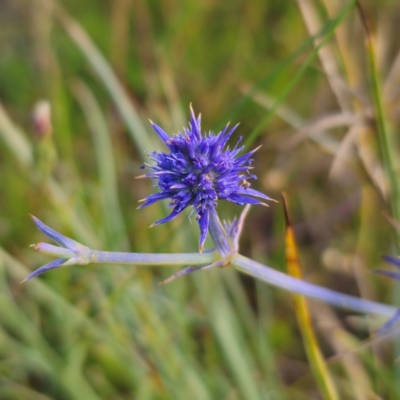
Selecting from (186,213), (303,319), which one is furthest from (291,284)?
(186,213)

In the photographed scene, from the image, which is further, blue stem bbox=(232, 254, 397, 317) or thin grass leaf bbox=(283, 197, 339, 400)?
thin grass leaf bbox=(283, 197, 339, 400)

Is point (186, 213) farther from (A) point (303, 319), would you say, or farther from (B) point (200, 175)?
(B) point (200, 175)

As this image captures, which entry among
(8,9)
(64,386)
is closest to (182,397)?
(64,386)

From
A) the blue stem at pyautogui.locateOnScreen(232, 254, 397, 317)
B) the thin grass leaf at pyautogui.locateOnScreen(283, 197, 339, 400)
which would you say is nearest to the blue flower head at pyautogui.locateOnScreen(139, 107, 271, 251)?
the blue stem at pyautogui.locateOnScreen(232, 254, 397, 317)

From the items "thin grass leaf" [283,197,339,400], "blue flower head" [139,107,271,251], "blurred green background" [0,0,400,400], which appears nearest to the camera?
"blue flower head" [139,107,271,251]

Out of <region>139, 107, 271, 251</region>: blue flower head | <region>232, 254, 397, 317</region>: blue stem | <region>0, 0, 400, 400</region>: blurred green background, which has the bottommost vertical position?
<region>232, 254, 397, 317</region>: blue stem

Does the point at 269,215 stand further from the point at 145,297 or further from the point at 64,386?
the point at 64,386

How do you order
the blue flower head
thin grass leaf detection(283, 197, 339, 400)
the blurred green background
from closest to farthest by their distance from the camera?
the blue flower head < thin grass leaf detection(283, 197, 339, 400) < the blurred green background

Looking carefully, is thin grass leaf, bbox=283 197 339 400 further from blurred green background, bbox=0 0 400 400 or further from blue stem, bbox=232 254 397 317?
blurred green background, bbox=0 0 400 400
